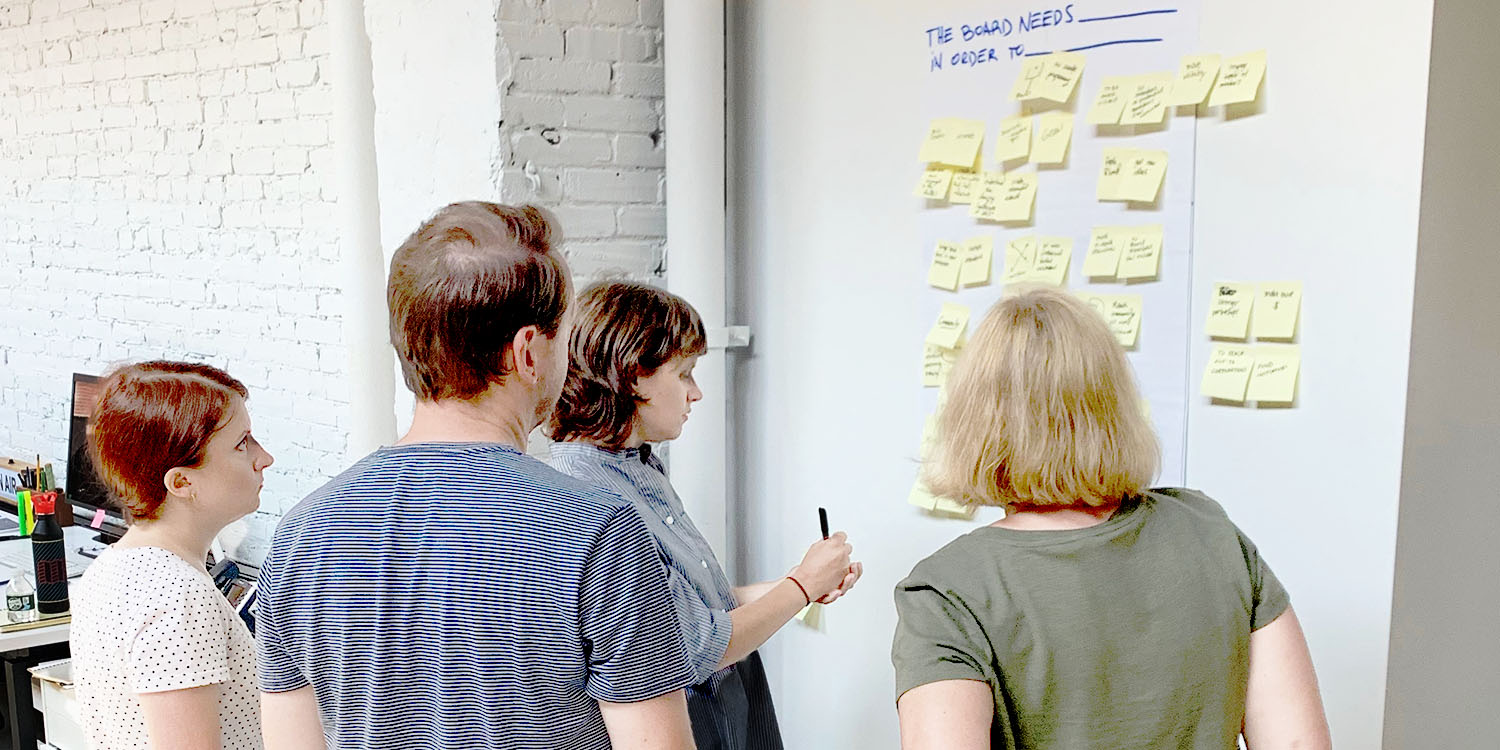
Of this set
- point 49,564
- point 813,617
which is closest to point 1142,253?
point 813,617

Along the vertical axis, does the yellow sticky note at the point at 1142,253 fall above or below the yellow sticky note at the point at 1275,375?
above

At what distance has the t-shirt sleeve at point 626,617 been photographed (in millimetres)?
1146

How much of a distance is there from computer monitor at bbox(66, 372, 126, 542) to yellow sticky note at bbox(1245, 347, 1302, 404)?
3390 millimetres

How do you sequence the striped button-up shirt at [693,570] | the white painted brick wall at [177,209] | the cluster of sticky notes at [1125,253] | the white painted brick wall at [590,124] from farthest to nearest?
the white painted brick wall at [177,209] < the white painted brick wall at [590,124] < the cluster of sticky notes at [1125,253] < the striped button-up shirt at [693,570]

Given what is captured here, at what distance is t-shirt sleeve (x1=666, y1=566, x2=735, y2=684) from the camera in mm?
1515

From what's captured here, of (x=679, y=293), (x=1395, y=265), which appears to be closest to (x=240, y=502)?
(x=679, y=293)

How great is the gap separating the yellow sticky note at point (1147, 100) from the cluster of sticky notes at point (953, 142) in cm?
30

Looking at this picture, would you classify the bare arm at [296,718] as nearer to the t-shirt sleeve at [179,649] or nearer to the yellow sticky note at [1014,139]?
the t-shirt sleeve at [179,649]

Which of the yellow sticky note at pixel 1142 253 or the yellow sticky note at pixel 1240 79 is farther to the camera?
the yellow sticky note at pixel 1142 253

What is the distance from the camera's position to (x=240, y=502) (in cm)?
181

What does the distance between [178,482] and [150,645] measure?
0.79 feet

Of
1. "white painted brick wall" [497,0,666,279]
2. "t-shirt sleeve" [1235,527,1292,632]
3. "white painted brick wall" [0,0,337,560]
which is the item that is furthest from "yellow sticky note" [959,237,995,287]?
"white painted brick wall" [0,0,337,560]

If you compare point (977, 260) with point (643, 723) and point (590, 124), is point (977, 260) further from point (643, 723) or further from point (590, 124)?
point (643, 723)

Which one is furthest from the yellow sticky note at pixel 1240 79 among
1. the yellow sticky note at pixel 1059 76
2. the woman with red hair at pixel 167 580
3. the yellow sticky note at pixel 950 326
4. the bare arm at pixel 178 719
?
the bare arm at pixel 178 719
